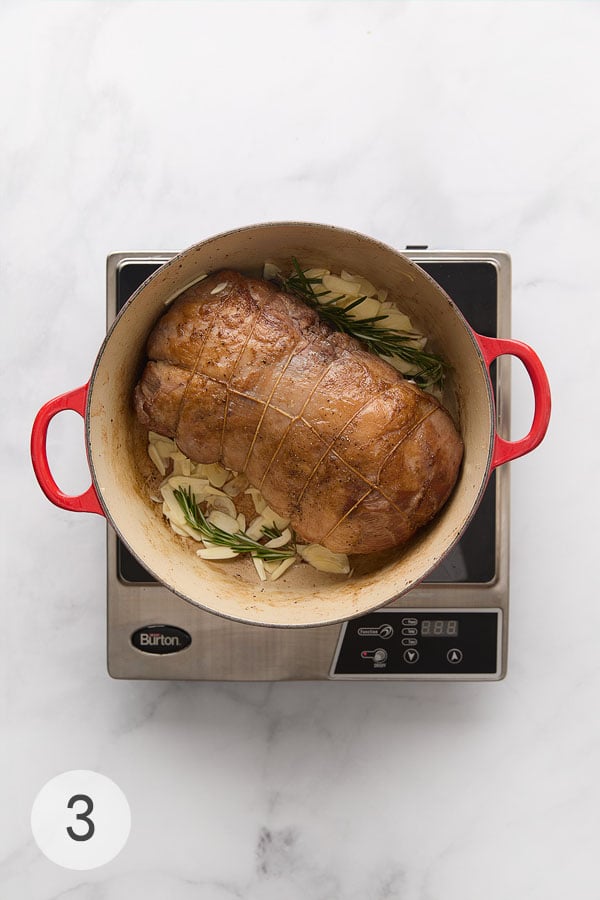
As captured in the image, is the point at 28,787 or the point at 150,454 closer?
the point at 150,454

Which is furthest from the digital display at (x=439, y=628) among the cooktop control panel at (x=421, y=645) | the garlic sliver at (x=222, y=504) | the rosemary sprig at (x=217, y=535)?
the garlic sliver at (x=222, y=504)

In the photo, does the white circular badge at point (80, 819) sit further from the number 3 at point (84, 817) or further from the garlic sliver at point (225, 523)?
the garlic sliver at point (225, 523)

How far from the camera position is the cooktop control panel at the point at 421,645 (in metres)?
1.22

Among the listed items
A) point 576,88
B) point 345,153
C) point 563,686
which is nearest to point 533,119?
point 576,88

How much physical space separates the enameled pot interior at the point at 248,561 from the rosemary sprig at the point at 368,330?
0.09 ft

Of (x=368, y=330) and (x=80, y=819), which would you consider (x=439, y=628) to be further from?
(x=80, y=819)

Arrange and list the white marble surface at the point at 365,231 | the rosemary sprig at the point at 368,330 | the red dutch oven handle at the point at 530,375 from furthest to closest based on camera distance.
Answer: the white marble surface at the point at 365,231 → the rosemary sprig at the point at 368,330 → the red dutch oven handle at the point at 530,375

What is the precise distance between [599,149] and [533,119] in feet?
0.40

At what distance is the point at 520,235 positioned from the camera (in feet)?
4.45

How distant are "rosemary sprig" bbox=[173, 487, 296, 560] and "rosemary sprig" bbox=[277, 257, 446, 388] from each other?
33cm

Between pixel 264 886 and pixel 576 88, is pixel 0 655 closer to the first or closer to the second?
pixel 264 886

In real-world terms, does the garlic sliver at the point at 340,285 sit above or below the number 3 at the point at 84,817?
above

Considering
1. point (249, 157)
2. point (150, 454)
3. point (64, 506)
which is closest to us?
point (64, 506)

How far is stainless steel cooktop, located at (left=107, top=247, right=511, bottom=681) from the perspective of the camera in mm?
1178
